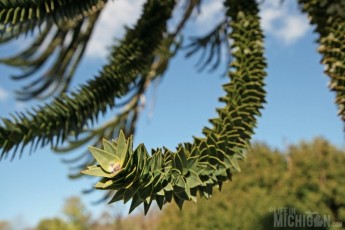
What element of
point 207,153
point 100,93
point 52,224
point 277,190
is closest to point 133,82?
point 100,93

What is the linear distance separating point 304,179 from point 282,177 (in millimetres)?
381

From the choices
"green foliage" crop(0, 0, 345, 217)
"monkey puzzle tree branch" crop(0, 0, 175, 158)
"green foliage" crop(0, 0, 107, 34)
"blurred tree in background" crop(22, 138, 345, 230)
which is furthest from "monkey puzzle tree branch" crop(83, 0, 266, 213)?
"blurred tree in background" crop(22, 138, 345, 230)

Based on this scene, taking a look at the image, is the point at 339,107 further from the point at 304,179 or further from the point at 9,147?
the point at 304,179

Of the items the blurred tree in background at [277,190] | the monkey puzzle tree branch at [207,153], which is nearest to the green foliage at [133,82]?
the monkey puzzle tree branch at [207,153]

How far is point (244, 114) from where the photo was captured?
59.6 inches

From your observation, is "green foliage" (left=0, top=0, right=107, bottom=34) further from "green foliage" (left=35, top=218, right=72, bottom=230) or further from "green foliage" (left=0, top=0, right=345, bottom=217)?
"green foliage" (left=35, top=218, right=72, bottom=230)

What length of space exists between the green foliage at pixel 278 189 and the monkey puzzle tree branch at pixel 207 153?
5214mm

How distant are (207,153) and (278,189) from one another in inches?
256

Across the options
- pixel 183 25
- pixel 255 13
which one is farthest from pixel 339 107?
pixel 183 25

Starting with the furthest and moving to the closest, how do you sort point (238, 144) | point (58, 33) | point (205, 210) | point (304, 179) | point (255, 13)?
point (205, 210) → point (304, 179) → point (58, 33) → point (255, 13) → point (238, 144)

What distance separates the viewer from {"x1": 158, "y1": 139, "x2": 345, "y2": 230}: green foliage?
7211mm

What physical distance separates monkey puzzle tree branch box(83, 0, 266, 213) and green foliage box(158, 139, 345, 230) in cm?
521

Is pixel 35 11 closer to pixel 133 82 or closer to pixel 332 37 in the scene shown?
pixel 133 82

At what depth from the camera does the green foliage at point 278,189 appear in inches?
284
